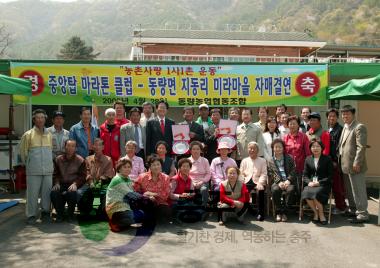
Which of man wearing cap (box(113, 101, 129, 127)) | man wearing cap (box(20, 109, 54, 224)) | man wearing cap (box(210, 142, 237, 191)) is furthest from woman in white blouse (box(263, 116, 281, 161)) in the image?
man wearing cap (box(20, 109, 54, 224))

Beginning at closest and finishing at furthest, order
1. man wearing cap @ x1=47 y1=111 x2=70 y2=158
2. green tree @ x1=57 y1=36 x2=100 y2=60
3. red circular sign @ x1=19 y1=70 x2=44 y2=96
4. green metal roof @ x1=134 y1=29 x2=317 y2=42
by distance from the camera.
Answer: man wearing cap @ x1=47 y1=111 x2=70 y2=158 < red circular sign @ x1=19 y1=70 x2=44 y2=96 < green metal roof @ x1=134 y1=29 x2=317 y2=42 < green tree @ x1=57 y1=36 x2=100 y2=60

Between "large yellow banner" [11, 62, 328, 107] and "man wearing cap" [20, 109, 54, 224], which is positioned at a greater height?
"large yellow banner" [11, 62, 328, 107]

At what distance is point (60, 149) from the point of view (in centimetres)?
677

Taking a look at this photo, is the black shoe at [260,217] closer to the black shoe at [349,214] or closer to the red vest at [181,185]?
the red vest at [181,185]

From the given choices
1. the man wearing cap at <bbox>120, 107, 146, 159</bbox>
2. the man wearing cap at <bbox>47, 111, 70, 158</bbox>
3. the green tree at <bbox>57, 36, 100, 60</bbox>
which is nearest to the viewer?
the man wearing cap at <bbox>47, 111, 70, 158</bbox>

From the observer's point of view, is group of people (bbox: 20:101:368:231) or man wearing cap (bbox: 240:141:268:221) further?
man wearing cap (bbox: 240:141:268:221)

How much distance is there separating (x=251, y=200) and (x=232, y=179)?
86cm

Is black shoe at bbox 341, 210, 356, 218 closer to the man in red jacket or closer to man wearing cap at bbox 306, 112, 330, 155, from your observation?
man wearing cap at bbox 306, 112, 330, 155

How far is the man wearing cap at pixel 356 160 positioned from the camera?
6.18 metres

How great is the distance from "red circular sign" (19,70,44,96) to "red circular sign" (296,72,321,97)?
5.44 m

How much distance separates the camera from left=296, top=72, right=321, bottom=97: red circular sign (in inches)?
347

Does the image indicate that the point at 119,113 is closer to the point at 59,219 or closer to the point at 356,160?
the point at 59,219

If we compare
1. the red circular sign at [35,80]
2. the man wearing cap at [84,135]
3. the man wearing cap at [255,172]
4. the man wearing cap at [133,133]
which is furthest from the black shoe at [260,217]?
the red circular sign at [35,80]

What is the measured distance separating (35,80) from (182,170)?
4.27 meters
